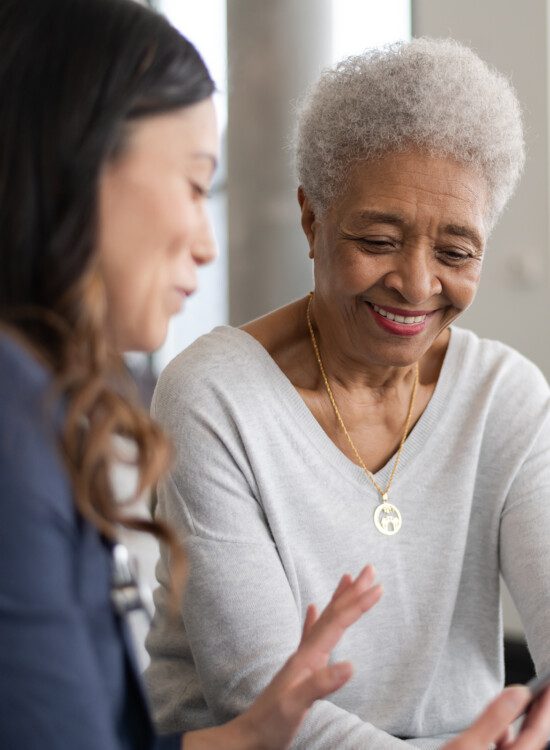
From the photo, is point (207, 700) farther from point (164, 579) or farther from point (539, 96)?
point (539, 96)

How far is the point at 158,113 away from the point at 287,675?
588 mm

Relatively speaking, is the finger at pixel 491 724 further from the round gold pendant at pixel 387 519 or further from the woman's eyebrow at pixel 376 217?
the woman's eyebrow at pixel 376 217

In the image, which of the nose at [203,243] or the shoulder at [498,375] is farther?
the shoulder at [498,375]

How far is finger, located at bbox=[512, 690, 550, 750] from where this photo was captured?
Answer: 1.11 meters

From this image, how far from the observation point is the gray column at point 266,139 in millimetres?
3377

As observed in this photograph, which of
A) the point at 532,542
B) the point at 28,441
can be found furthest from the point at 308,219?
the point at 28,441

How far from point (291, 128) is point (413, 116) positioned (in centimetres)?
148

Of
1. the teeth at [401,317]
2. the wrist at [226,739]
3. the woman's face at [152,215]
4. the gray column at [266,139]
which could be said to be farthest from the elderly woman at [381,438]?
the gray column at [266,139]

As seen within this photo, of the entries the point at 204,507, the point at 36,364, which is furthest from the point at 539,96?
the point at 36,364

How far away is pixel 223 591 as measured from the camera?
58.1 inches

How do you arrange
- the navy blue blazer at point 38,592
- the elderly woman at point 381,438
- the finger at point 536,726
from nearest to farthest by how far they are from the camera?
the navy blue blazer at point 38,592
the finger at point 536,726
the elderly woman at point 381,438

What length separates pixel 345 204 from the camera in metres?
1.66

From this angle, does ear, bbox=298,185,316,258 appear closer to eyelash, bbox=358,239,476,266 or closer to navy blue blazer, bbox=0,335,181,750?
eyelash, bbox=358,239,476,266

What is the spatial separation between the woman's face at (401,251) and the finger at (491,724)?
695 millimetres
